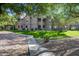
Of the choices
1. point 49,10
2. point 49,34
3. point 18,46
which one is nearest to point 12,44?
point 18,46

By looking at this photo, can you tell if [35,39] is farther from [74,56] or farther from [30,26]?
[74,56]

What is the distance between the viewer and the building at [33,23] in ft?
14.5

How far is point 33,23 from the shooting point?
4.42m

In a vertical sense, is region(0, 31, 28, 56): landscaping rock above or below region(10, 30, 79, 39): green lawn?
below

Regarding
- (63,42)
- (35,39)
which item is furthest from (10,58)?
(63,42)

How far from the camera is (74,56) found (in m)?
4.37

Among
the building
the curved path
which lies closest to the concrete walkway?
the curved path

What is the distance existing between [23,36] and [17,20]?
0.25 meters

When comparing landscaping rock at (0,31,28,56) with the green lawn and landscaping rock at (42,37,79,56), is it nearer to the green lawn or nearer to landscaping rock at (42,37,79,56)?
the green lawn

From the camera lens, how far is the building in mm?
4422

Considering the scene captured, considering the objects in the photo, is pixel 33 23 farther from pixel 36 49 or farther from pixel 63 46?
pixel 63 46

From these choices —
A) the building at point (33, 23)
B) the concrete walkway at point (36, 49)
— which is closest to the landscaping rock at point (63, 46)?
the concrete walkway at point (36, 49)

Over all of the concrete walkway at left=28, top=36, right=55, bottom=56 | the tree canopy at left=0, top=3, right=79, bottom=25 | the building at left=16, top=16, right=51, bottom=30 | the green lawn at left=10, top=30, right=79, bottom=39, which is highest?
the tree canopy at left=0, top=3, right=79, bottom=25

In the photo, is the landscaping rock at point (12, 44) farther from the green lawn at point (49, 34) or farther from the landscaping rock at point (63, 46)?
the landscaping rock at point (63, 46)
